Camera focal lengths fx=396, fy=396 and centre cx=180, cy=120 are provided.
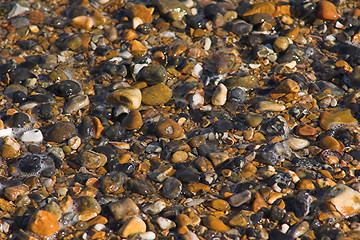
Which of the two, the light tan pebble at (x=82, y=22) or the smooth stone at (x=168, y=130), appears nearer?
the smooth stone at (x=168, y=130)

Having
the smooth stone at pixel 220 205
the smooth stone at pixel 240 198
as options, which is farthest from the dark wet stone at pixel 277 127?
the smooth stone at pixel 220 205

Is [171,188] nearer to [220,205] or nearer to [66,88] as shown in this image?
[220,205]

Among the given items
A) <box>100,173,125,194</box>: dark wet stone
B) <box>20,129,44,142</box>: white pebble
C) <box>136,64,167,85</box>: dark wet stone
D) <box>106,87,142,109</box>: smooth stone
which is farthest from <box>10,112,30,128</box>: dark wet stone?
<box>136,64,167,85</box>: dark wet stone

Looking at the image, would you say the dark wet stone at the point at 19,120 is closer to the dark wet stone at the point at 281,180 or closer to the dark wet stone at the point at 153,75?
the dark wet stone at the point at 153,75

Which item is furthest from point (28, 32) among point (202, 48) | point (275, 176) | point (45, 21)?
point (275, 176)

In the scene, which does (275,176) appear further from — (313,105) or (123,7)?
(123,7)

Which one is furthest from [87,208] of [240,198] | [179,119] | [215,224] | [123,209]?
[179,119]
